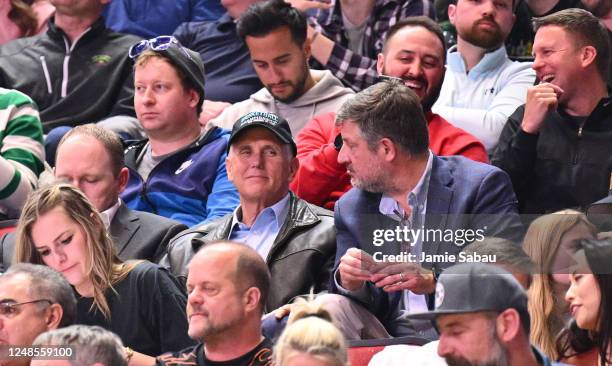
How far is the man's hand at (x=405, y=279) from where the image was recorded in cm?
441

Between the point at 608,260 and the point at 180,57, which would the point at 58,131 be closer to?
the point at 180,57

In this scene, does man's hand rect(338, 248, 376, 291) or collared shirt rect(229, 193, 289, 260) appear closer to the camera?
man's hand rect(338, 248, 376, 291)

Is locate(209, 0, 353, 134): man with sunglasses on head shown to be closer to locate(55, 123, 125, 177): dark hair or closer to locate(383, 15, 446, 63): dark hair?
locate(383, 15, 446, 63): dark hair

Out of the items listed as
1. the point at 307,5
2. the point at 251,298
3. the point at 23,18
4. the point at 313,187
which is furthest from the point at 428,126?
the point at 23,18

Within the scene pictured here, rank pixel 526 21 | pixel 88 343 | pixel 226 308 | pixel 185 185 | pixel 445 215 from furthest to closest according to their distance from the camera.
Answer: pixel 526 21 → pixel 185 185 → pixel 445 215 → pixel 226 308 → pixel 88 343

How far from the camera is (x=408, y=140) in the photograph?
4754mm

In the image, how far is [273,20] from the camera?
19.7 feet

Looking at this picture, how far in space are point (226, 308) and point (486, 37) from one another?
2.07m

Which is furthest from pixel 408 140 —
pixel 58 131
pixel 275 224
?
pixel 58 131

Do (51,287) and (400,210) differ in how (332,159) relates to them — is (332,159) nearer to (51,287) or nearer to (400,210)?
(400,210)

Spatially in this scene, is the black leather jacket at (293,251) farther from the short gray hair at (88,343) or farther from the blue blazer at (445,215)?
the short gray hair at (88,343)

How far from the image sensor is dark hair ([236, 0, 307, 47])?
5988 mm

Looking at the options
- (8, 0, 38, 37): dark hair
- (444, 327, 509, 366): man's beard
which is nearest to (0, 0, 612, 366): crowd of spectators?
(444, 327, 509, 366): man's beard

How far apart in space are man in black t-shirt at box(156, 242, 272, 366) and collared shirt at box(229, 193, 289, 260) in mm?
590
